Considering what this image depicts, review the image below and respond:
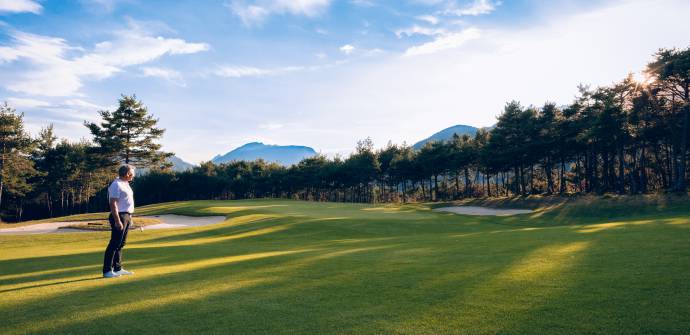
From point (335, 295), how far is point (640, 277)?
16.3 ft

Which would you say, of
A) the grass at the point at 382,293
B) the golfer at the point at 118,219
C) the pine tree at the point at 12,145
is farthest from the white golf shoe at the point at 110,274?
the pine tree at the point at 12,145

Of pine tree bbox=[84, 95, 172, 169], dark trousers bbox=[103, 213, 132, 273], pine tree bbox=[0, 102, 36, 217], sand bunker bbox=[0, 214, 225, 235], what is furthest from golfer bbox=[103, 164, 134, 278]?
pine tree bbox=[0, 102, 36, 217]

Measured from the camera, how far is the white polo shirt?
8.67 m

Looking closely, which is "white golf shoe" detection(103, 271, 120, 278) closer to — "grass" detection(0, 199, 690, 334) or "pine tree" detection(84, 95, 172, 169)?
"grass" detection(0, 199, 690, 334)

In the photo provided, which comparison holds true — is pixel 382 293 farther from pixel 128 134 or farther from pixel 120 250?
pixel 128 134

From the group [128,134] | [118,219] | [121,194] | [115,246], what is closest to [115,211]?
[118,219]

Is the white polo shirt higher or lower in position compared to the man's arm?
higher

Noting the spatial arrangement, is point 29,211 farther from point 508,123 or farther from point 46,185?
point 508,123

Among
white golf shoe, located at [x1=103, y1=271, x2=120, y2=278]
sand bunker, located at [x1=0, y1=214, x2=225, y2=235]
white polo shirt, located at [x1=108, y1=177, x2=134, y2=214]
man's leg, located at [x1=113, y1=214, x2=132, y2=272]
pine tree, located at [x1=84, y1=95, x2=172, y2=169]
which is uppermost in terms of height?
pine tree, located at [x1=84, y1=95, x2=172, y2=169]

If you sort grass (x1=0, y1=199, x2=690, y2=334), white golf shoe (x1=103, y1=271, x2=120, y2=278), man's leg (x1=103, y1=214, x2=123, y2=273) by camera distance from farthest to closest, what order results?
man's leg (x1=103, y1=214, x2=123, y2=273) → white golf shoe (x1=103, y1=271, x2=120, y2=278) → grass (x1=0, y1=199, x2=690, y2=334)

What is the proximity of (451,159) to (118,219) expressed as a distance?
6681 centimetres

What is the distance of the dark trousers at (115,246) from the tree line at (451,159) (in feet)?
123

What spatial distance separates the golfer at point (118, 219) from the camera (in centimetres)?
852

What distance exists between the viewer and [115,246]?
28.5 ft
